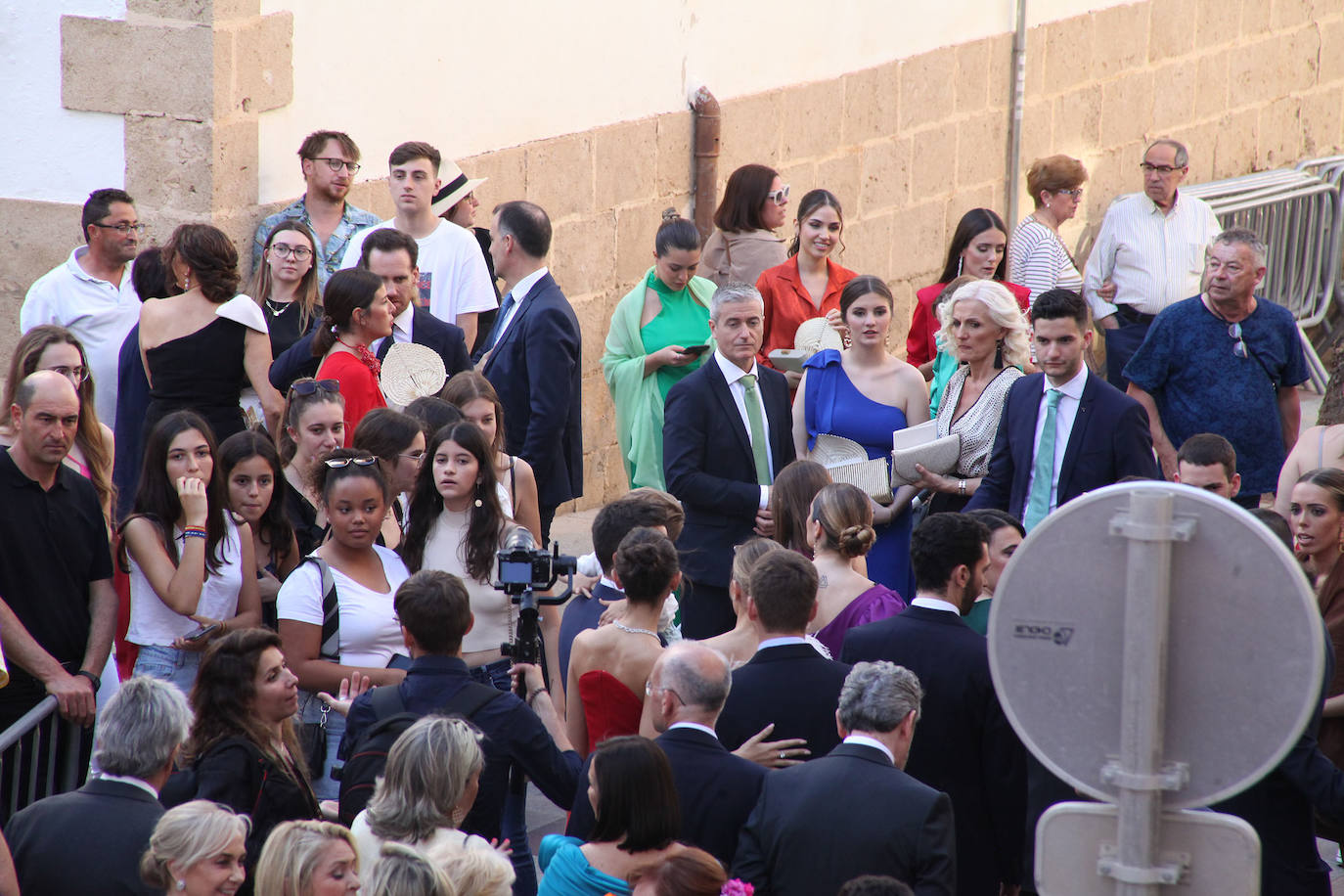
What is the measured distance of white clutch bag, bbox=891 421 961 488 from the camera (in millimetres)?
6723

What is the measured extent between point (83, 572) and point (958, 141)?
903cm

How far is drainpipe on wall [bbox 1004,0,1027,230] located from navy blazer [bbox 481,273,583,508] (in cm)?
682

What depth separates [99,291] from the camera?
24.2 feet

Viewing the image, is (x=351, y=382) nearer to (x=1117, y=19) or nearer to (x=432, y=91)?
(x=432, y=91)

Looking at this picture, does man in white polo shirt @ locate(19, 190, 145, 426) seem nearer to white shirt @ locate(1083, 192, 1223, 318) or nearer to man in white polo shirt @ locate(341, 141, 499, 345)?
man in white polo shirt @ locate(341, 141, 499, 345)

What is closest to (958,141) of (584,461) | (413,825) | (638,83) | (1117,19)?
(1117,19)

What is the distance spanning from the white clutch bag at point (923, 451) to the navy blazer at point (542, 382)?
1.58 meters

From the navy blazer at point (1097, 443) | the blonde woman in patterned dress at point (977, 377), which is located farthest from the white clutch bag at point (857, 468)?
the navy blazer at point (1097, 443)

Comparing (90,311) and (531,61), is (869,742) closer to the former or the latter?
(90,311)

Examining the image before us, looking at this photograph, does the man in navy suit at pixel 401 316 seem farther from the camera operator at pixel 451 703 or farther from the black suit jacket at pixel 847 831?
the black suit jacket at pixel 847 831

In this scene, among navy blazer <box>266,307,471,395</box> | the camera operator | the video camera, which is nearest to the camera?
the camera operator

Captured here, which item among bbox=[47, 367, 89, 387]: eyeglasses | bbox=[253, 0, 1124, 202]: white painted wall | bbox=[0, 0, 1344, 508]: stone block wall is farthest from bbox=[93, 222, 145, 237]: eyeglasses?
bbox=[47, 367, 89, 387]: eyeglasses

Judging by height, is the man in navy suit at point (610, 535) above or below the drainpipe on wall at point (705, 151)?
below

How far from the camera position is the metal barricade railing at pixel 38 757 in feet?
16.6
